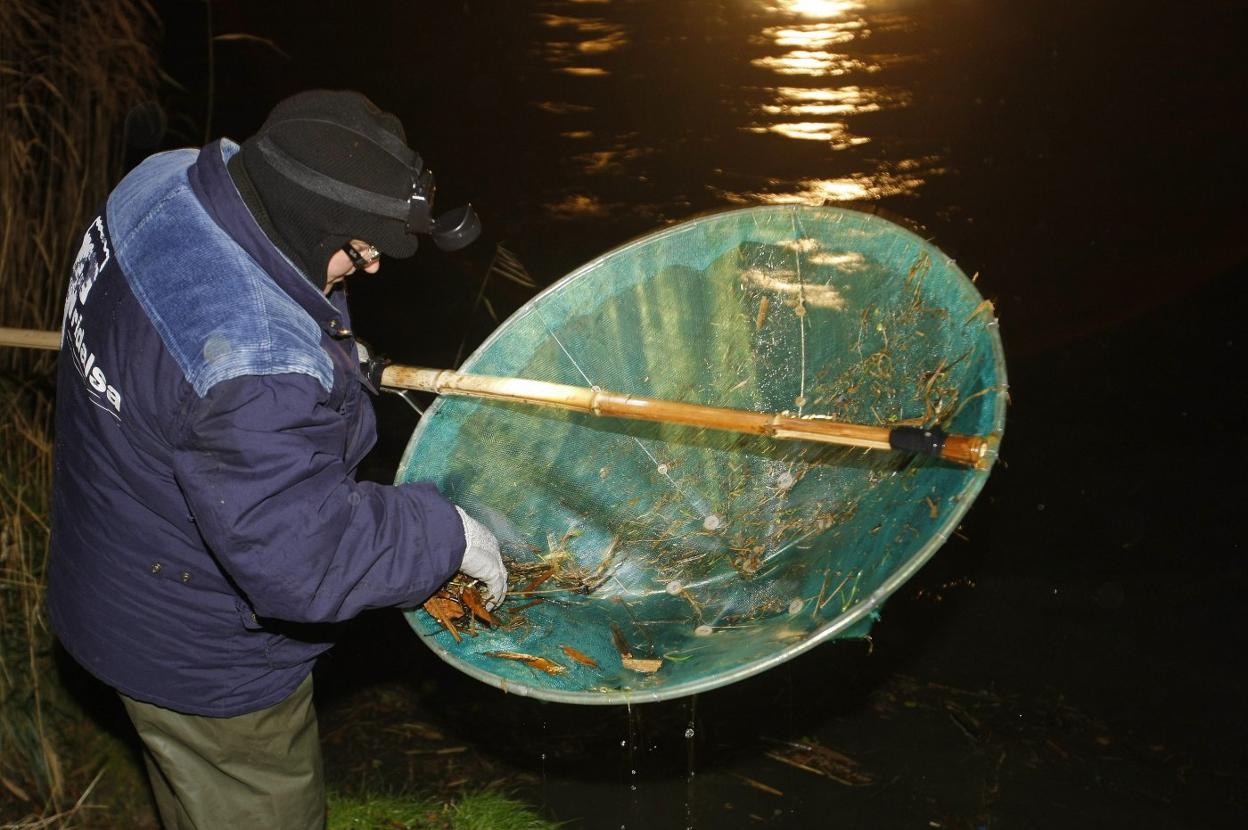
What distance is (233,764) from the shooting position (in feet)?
7.76

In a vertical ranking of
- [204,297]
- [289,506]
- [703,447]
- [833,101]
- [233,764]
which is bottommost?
[233,764]

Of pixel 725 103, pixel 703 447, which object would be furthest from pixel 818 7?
pixel 703 447

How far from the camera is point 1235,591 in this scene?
436 centimetres

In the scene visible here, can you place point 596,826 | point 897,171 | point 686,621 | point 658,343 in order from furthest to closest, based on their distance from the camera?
point 897,171, point 596,826, point 658,343, point 686,621

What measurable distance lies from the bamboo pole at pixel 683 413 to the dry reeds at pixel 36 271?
214 cm

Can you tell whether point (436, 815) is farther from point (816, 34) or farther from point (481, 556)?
point (816, 34)

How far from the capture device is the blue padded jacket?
5.81 feet

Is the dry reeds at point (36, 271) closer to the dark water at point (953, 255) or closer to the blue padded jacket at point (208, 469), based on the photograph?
the dark water at point (953, 255)

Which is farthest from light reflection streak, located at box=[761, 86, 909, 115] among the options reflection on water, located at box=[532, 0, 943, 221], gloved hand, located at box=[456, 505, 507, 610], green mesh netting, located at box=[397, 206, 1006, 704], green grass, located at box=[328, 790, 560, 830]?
gloved hand, located at box=[456, 505, 507, 610]

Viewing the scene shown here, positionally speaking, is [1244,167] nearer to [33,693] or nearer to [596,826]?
[596,826]

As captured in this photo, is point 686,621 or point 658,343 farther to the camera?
point 658,343

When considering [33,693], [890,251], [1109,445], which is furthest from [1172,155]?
[33,693]

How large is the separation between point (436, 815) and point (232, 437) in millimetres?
2497

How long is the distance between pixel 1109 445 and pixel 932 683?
1.64m
